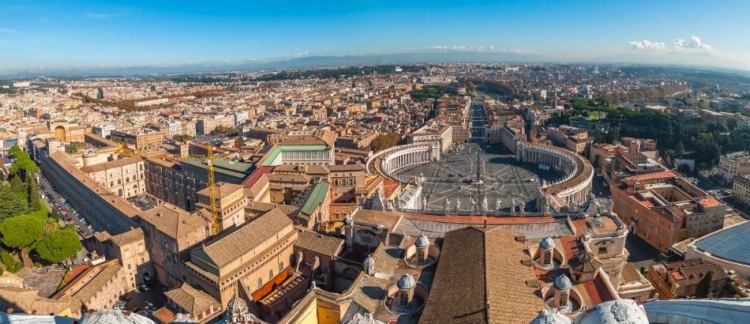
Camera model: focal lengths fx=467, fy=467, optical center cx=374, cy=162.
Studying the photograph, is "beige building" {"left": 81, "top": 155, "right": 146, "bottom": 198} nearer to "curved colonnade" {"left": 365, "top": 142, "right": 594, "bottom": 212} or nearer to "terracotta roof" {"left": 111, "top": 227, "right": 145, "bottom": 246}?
"terracotta roof" {"left": 111, "top": 227, "right": 145, "bottom": 246}

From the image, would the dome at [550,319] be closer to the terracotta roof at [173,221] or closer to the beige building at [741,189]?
the terracotta roof at [173,221]

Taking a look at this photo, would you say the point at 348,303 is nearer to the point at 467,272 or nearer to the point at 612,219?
the point at 467,272

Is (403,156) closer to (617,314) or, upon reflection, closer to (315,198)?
(315,198)

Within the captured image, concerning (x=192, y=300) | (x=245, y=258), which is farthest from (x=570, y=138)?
(x=192, y=300)

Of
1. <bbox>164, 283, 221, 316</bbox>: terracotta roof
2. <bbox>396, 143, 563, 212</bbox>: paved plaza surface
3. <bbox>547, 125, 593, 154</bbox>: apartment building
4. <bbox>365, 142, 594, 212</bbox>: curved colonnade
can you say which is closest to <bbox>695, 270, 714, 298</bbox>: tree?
<bbox>365, 142, 594, 212</bbox>: curved colonnade

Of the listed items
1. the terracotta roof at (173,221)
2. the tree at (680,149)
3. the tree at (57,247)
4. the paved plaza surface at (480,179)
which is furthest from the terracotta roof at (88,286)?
the tree at (680,149)

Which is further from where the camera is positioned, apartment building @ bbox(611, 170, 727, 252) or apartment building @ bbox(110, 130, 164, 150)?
apartment building @ bbox(110, 130, 164, 150)
